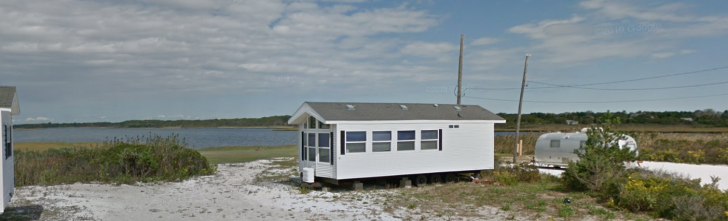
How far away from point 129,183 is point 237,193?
4.87m

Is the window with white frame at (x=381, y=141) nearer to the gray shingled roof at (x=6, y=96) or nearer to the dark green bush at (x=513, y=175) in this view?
the dark green bush at (x=513, y=175)

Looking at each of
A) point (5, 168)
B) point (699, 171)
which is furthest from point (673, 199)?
point (699, 171)

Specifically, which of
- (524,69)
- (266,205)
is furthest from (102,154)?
(524,69)

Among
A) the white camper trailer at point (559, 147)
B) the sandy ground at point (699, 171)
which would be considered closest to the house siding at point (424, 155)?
the sandy ground at point (699, 171)

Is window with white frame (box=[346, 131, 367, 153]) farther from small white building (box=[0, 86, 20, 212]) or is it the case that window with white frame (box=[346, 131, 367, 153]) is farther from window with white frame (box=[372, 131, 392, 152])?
small white building (box=[0, 86, 20, 212])

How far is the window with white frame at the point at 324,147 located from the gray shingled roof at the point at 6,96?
8.33 m

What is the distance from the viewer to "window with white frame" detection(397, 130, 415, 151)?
16.7 meters

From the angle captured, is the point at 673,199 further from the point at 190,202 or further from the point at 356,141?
the point at 190,202

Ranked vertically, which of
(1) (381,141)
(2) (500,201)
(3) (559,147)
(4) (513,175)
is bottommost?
(2) (500,201)

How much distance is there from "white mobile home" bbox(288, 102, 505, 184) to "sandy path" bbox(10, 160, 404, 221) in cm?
124

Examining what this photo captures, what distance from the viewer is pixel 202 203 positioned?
45.2 feet

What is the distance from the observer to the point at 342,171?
15.6 meters

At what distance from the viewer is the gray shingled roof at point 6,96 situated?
9.27 meters

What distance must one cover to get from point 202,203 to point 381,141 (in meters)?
5.62
